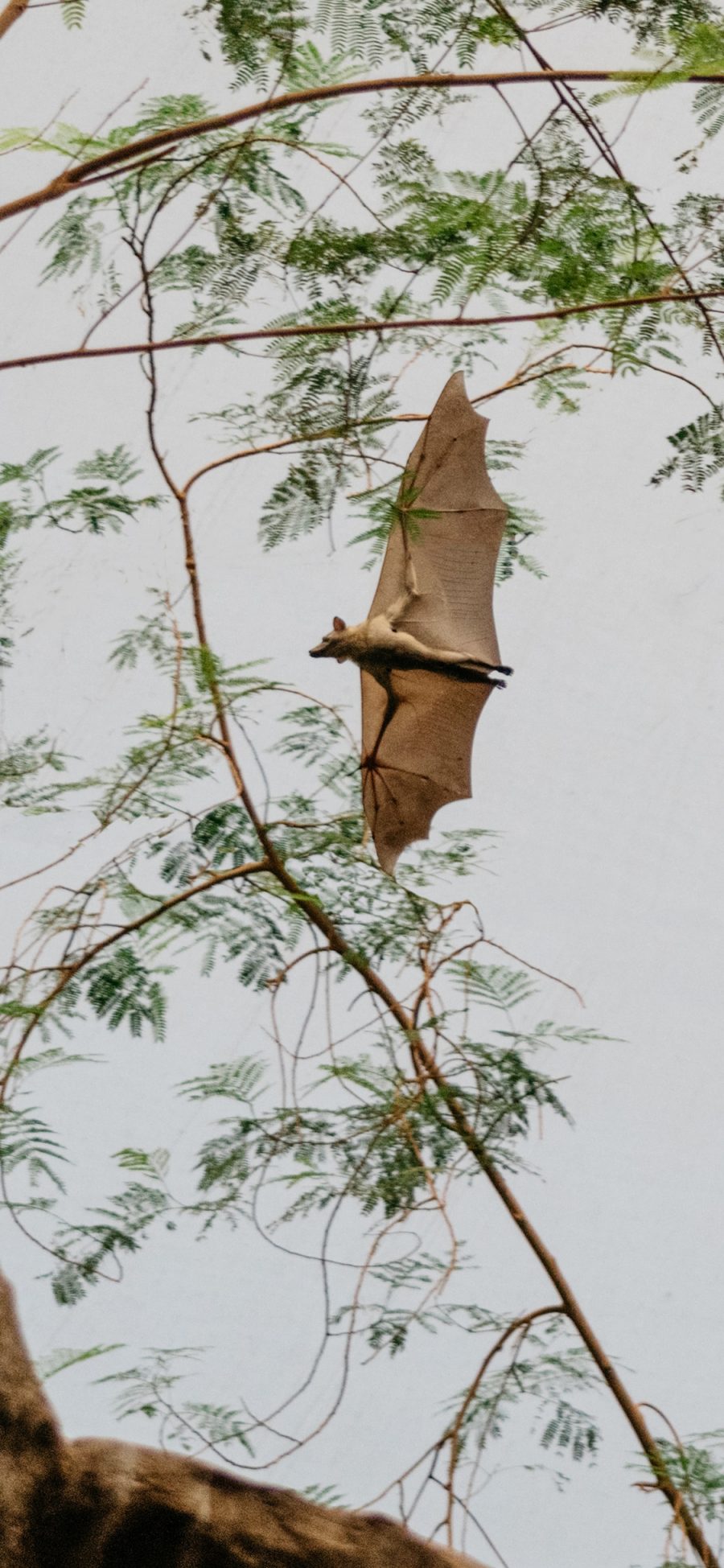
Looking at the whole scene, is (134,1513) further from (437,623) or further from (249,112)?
(249,112)

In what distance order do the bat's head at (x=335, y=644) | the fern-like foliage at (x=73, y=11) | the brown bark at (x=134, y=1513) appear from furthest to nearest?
1. the bat's head at (x=335, y=644)
2. the fern-like foliage at (x=73, y=11)
3. the brown bark at (x=134, y=1513)

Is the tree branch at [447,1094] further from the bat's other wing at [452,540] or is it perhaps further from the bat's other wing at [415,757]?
the bat's other wing at [452,540]

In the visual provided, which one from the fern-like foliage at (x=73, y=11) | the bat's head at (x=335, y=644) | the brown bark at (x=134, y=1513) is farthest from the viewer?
the bat's head at (x=335, y=644)

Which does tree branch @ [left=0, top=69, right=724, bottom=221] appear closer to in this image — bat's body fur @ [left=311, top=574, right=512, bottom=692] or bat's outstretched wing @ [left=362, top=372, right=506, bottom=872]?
bat's outstretched wing @ [left=362, top=372, right=506, bottom=872]

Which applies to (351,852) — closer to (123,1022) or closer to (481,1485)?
(123,1022)

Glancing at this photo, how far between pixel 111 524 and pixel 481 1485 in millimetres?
1242

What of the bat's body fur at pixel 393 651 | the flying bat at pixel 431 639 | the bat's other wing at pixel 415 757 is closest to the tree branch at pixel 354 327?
the flying bat at pixel 431 639

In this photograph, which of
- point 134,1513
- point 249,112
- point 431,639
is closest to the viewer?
point 134,1513

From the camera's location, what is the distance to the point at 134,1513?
3.78 feet

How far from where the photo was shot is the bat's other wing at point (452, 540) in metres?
1.72

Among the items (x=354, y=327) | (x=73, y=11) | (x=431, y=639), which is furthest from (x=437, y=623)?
(x=73, y=11)

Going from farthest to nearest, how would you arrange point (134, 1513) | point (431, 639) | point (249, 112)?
point (431, 639), point (249, 112), point (134, 1513)

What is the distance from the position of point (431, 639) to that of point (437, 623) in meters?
0.02

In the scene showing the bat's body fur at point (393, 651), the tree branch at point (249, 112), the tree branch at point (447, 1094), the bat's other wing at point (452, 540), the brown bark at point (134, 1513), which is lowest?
the brown bark at point (134, 1513)
